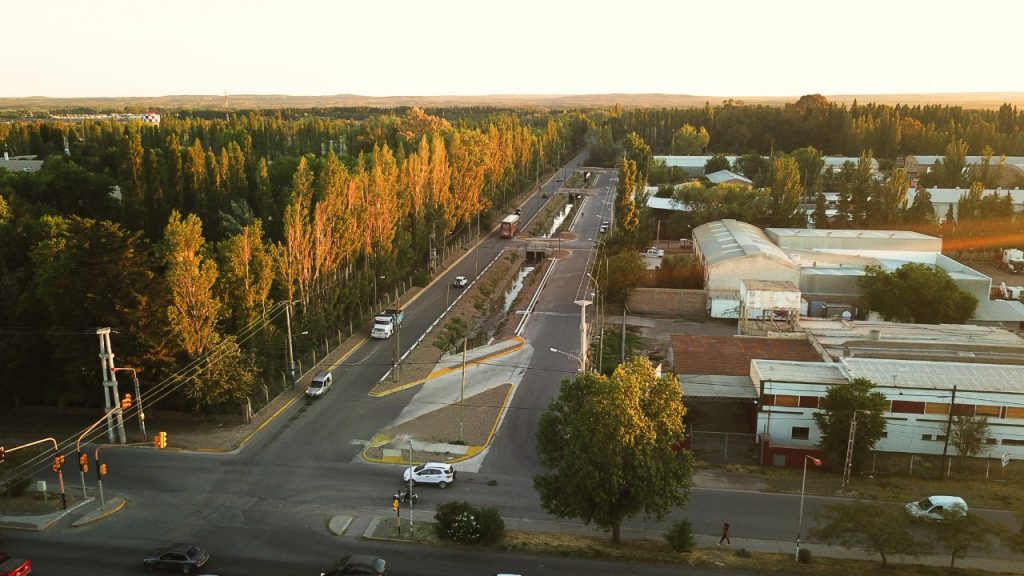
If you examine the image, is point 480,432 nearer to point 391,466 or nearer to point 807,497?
point 391,466

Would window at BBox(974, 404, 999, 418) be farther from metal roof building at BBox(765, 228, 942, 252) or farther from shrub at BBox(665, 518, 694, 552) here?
metal roof building at BBox(765, 228, 942, 252)

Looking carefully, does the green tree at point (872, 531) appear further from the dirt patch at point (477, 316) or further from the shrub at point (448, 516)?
the dirt patch at point (477, 316)

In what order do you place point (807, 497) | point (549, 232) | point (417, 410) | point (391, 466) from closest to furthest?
point (807, 497)
point (391, 466)
point (417, 410)
point (549, 232)

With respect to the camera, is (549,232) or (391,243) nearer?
(391,243)

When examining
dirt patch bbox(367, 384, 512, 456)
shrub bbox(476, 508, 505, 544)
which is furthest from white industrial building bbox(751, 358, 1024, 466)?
shrub bbox(476, 508, 505, 544)

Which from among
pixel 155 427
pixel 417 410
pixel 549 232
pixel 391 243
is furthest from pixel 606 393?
pixel 549 232

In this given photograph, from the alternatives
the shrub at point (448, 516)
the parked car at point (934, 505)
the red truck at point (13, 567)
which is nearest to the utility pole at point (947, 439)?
the parked car at point (934, 505)
